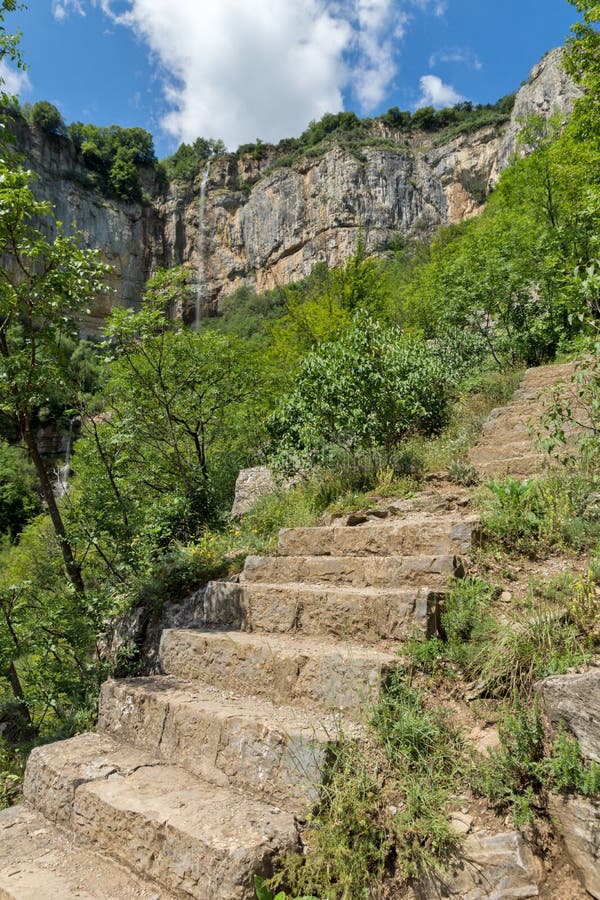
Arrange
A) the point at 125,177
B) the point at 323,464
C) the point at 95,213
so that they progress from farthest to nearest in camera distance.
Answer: the point at 125,177
the point at 95,213
the point at 323,464

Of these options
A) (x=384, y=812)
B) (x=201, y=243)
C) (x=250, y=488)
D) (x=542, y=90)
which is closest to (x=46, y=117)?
(x=201, y=243)

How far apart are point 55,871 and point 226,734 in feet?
3.18

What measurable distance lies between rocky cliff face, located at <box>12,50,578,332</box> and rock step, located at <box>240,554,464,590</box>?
57.2 metres

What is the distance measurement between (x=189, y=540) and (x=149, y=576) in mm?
1262

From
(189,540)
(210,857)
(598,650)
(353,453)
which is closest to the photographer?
(210,857)

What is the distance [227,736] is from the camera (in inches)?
109

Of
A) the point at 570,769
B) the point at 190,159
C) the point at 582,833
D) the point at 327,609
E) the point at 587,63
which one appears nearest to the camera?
the point at 582,833

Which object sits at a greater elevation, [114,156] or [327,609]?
[114,156]

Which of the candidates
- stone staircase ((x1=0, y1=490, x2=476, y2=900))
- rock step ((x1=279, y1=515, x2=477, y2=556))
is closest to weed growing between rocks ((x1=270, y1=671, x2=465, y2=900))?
stone staircase ((x1=0, y1=490, x2=476, y2=900))

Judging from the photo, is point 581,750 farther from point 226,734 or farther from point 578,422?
point 578,422

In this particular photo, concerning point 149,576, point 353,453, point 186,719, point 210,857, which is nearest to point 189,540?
point 149,576

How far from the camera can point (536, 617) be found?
2678mm

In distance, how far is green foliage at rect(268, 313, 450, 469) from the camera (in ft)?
21.9

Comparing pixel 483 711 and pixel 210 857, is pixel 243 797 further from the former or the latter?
pixel 483 711
